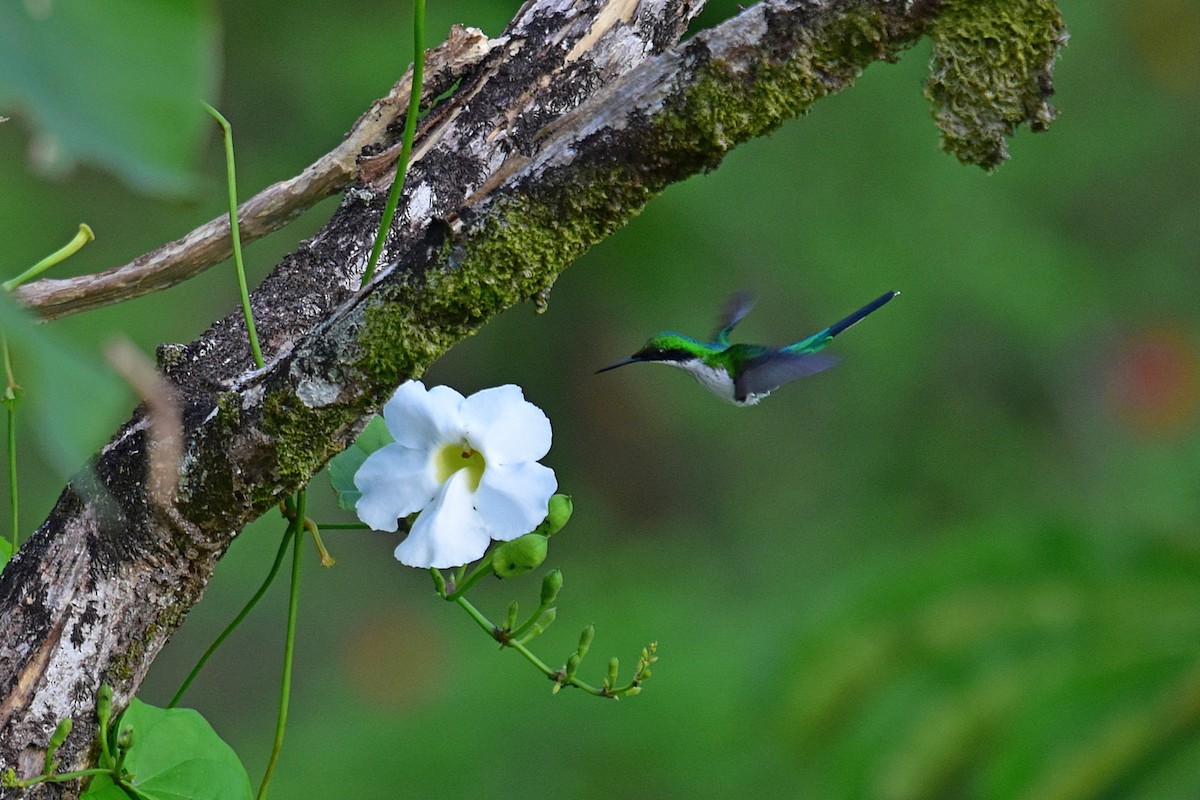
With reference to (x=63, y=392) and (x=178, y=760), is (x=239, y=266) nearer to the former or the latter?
(x=178, y=760)

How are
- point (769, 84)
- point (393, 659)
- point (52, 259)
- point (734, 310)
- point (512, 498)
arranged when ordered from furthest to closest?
1. point (393, 659)
2. point (734, 310)
3. point (52, 259)
4. point (512, 498)
5. point (769, 84)

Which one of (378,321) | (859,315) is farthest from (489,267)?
(859,315)

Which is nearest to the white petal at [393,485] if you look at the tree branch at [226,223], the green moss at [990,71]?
the tree branch at [226,223]

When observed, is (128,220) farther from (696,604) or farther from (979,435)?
(979,435)

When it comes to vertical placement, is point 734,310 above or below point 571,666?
above

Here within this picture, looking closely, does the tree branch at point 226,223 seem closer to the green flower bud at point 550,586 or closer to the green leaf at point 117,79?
the green flower bud at point 550,586

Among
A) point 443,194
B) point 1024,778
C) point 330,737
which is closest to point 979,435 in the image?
point 330,737

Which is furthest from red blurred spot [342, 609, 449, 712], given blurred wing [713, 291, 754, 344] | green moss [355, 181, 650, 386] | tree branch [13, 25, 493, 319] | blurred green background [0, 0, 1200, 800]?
green moss [355, 181, 650, 386]
